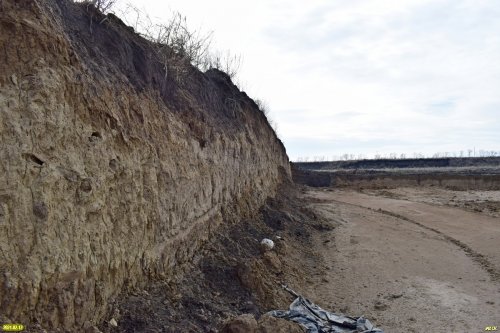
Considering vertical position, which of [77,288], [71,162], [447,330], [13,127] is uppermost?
[13,127]

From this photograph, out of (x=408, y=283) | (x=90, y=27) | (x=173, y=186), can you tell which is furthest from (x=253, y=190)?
(x=90, y=27)

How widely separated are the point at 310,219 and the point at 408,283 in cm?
632

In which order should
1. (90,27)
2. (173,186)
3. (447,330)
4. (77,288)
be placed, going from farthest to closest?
(447,330) → (173,186) → (90,27) → (77,288)

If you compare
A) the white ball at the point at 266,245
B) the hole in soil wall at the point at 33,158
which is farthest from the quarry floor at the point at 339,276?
the hole in soil wall at the point at 33,158

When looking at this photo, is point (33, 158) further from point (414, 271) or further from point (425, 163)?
point (425, 163)

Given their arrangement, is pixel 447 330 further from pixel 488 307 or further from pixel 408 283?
pixel 408 283


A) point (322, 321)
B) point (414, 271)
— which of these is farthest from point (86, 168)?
point (414, 271)

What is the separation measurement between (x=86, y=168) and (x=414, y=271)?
8.09 m

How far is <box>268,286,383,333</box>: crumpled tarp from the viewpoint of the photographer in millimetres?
6090

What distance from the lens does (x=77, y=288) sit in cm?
381

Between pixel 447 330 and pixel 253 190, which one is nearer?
pixel 447 330

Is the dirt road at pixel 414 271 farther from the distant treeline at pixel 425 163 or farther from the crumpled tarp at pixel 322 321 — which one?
the distant treeline at pixel 425 163

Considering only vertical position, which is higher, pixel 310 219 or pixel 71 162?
pixel 71 162

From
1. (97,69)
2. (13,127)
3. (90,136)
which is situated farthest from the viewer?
(97,69)
